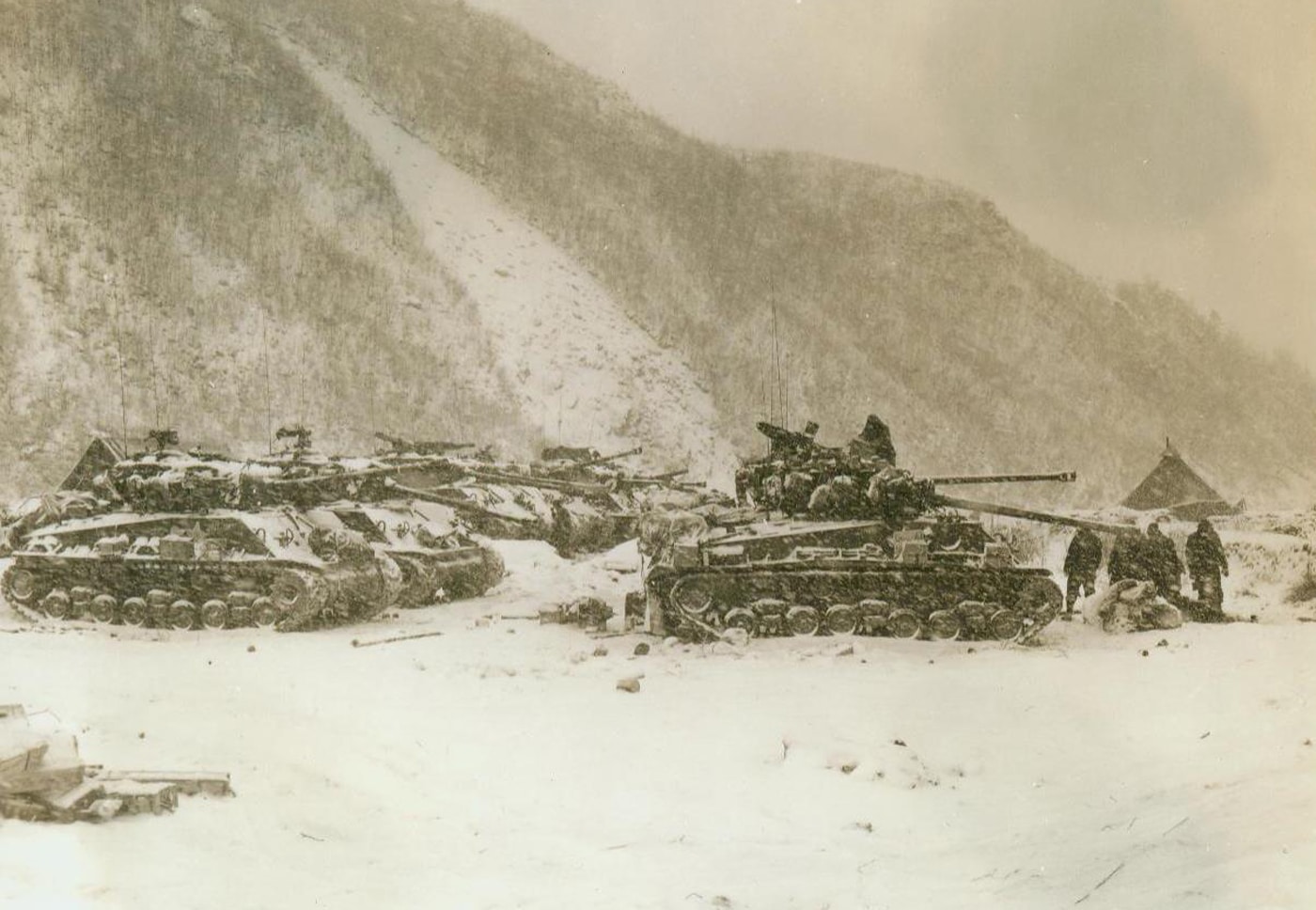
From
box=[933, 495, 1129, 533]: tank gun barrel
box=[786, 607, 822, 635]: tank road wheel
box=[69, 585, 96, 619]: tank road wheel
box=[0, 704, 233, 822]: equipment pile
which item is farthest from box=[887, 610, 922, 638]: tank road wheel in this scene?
box=[69, 585, 96, 619]: tank road wheel

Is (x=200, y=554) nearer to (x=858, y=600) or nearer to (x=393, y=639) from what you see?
(x=393, y=639)

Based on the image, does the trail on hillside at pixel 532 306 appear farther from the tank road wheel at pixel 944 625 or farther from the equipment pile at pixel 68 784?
the equipment pile at pixel 68 784

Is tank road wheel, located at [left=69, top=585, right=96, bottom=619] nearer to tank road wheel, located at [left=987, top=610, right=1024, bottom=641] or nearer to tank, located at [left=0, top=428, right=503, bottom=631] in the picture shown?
tank, located at [left=0, top=428, right=503, bottom=631]

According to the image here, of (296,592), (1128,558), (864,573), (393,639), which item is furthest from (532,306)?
(1128,558)

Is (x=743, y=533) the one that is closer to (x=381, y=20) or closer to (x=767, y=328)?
(x=767, y=328)

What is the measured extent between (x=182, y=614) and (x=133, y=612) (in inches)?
17.2

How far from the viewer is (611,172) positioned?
7.59 meters

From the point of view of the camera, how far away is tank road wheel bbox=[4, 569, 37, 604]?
8.18 metres

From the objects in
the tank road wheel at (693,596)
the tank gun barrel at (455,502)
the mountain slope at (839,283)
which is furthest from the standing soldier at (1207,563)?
the tank gun barrel at (455,502)

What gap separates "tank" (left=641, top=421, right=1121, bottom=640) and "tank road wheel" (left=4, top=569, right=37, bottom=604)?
4929 mm

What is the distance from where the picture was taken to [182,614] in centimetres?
801

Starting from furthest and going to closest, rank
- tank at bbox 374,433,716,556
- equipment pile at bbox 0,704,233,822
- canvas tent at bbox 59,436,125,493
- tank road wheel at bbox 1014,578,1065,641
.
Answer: tank at bbox 374,433,716,556
canvas tent at bbox 59,436,125,493
tank road wheel at bbox 1014,578,1065,641
equipment pile at bbox 0,704,233,822

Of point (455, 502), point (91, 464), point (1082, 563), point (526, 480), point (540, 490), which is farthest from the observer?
point (540, 490)

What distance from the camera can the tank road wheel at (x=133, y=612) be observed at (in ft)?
26.4
